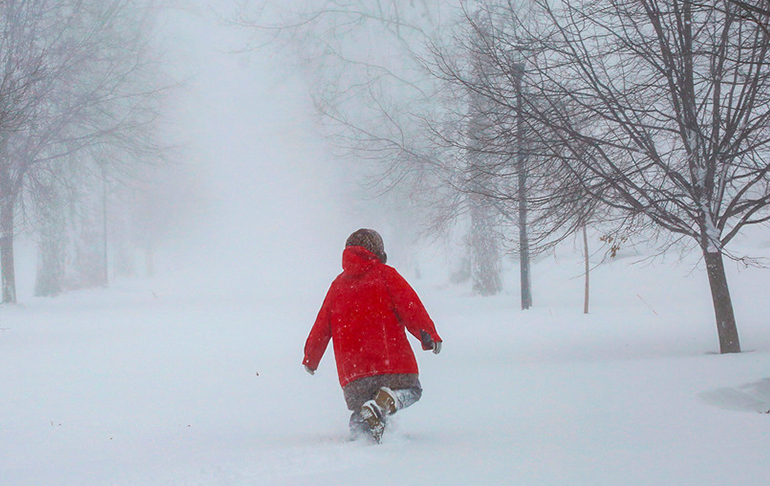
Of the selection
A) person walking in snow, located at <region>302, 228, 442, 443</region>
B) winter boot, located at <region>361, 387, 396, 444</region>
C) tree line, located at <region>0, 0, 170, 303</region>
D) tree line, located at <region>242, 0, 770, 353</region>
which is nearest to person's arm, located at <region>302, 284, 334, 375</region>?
person walking in snow, located at <region>302, 228, 442, 443</region>

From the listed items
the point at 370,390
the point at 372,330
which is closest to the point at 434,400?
the point at 370,390

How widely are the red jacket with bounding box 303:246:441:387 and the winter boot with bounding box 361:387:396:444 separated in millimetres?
178

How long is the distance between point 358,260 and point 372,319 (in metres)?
0.42

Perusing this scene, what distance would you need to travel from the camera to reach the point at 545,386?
6801mm

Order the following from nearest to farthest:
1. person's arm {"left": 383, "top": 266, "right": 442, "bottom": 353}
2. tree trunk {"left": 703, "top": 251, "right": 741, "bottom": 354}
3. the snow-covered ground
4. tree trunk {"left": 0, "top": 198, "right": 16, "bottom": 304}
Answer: the snow-covered ground → person's arm {"left": 383, "top": 266, "right": 442, "bottom": 353} → tree trunk {"left": 703, "top": 251, "right": 741, "bottom": 354} → tree trunk {"left": 0, "top": 198, "right": 16, "bottom": 304}

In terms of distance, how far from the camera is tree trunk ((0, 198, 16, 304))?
1746 centimetres

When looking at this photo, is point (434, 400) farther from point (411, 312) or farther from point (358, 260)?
point (358, 260)

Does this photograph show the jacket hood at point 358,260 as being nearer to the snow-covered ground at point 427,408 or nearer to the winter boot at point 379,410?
the winter boot at point 379,410

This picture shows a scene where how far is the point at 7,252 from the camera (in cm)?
1939

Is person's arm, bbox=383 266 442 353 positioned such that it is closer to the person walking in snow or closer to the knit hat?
the person walking in snow

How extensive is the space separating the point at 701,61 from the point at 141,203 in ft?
132

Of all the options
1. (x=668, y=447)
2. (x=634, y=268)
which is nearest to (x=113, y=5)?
(x=634, y=268)

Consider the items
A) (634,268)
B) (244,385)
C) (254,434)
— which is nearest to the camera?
(254,434)

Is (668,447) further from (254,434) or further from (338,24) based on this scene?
(338,24)
